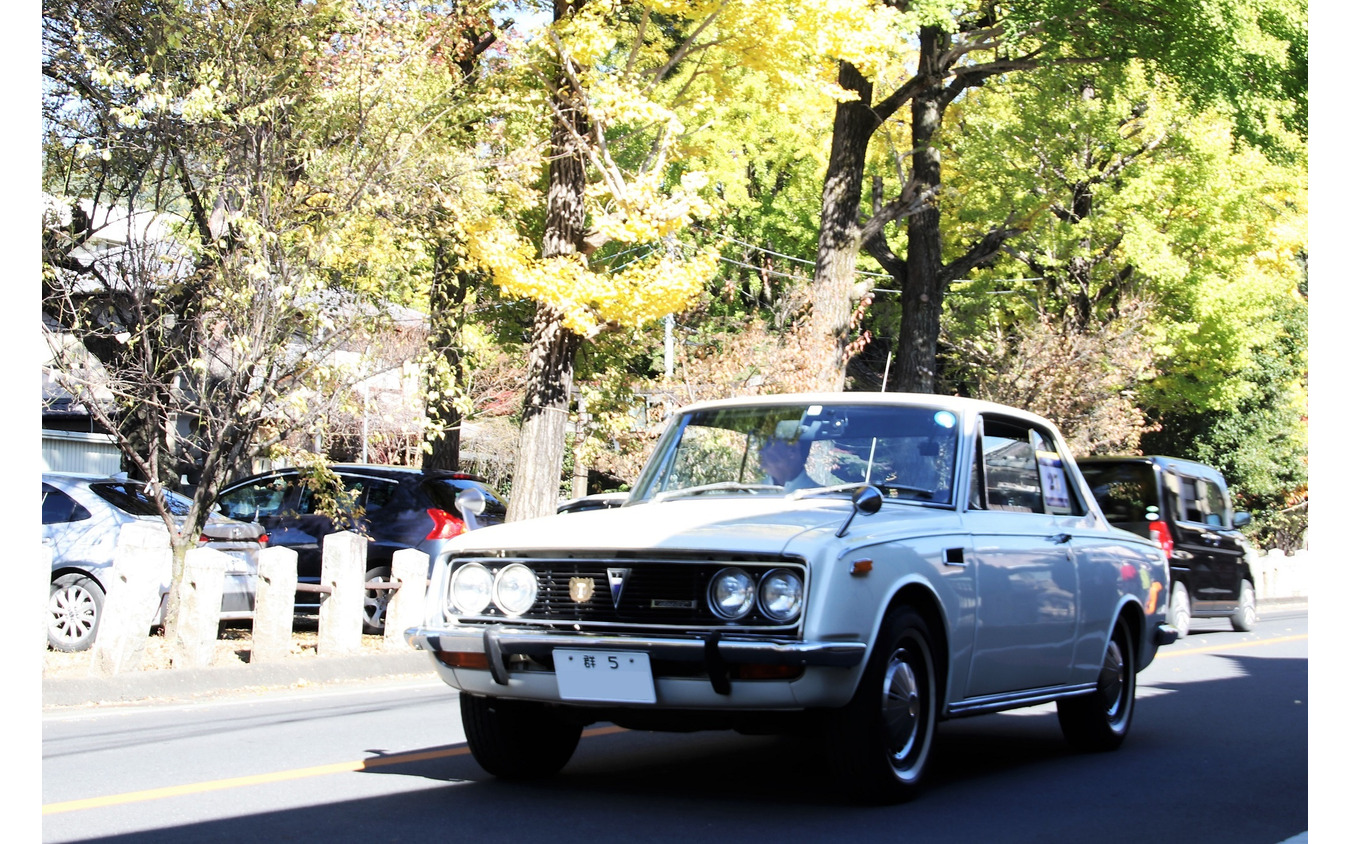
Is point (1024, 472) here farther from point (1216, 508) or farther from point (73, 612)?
point (1216, 508)

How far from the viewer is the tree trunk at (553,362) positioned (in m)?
17.4

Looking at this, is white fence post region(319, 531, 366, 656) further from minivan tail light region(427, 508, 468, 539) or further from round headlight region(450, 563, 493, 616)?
round headlight region(450, 563, 493, 616)

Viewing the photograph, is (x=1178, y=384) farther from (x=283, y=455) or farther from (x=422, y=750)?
(x=422, y=750)

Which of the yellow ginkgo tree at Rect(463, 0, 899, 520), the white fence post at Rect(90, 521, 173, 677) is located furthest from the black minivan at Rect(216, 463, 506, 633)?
the white fence post at Rect(90, 521, 173, 677)

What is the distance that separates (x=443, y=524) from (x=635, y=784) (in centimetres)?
921

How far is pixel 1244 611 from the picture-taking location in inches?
770

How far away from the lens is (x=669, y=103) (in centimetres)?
1902

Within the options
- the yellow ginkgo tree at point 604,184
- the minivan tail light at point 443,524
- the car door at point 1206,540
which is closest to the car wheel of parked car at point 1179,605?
the car door at point 1206,540

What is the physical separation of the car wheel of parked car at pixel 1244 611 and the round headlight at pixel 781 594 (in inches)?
602

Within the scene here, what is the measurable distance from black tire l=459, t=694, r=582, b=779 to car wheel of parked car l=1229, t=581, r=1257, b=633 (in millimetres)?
14809

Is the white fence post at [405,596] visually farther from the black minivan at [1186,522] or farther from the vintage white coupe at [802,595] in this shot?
the vintage white coupe at [802,595]

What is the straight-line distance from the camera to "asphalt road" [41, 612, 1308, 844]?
5.74 meters

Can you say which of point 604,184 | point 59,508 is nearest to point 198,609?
point 59,508
